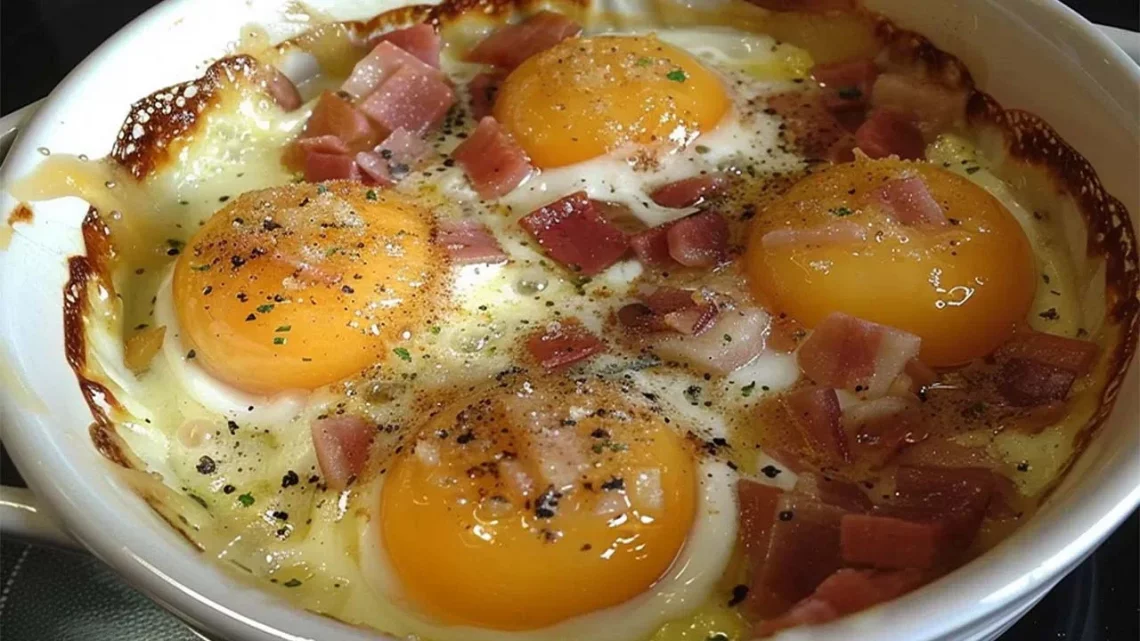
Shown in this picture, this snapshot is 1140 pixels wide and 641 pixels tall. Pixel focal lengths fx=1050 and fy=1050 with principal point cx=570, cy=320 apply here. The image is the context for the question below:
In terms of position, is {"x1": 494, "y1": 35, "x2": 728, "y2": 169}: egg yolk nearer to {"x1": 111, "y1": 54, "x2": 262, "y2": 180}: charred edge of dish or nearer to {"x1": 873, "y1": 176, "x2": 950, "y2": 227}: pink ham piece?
{"x1": 873, "y1": 176, "x2": 950, "y2": 227}: pink ham piece

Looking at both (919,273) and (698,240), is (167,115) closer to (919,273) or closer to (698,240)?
(698,240)

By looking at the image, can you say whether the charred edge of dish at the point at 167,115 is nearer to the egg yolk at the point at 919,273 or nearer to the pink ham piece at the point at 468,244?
the pink ham piece at the point at 468,244

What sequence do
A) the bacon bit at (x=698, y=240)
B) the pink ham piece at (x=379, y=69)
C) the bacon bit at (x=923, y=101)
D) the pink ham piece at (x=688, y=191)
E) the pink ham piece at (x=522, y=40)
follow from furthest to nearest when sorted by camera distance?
1. the pink ham piece at (x=522, y=40)
2. the pink ham piece at (x=379, y=69)
3. the bacon bit at (x=923, y=101)
4. the pink ham piece at (x=688, y=191)
5. the bacon bit at (x=698, y=240)

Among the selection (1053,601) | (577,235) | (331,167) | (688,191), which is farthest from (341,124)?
(1053,601)

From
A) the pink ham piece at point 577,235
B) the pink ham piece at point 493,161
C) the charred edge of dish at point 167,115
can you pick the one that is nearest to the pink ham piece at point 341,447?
the pink ham piece at point 577,235

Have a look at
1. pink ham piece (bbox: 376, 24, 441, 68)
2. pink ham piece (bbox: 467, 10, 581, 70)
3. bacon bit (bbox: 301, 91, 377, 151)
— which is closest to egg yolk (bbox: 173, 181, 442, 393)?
bacon bit (bbox: 301, 91, 377, 151)

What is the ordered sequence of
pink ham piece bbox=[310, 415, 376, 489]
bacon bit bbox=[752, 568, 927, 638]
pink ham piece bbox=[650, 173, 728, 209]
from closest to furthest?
bacon bit bbox=[752, 568, 927, 638] < pink ham piece bbox=[310, 415, 376, 489] < pink ham piece bbox=[650, 173, 728, 209]
